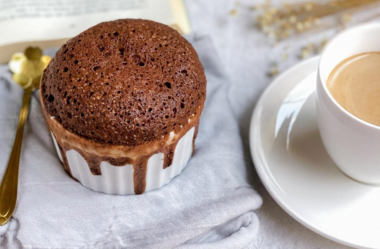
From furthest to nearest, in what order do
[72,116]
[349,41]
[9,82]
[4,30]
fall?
[4,30], [9,82], [349,41], [72,116]

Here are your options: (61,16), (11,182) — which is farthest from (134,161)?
(61,16)

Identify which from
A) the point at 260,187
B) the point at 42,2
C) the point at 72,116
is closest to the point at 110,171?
the point at 72,116

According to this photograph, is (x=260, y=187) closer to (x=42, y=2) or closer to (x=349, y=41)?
(x=349, y=41)

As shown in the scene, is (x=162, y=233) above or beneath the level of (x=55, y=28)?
beneath

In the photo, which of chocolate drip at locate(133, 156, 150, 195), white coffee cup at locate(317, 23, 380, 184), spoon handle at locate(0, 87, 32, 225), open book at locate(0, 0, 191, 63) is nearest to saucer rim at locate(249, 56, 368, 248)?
white coffee cup at locate(317, 23, 380, 184)

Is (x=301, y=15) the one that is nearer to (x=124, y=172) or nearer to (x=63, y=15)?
(x=63, y=15)

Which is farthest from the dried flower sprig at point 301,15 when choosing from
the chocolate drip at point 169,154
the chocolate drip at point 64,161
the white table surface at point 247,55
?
the chocolate drip at point 64,161

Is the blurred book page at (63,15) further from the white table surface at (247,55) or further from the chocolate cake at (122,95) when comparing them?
the chocolate cake at (122,95)
